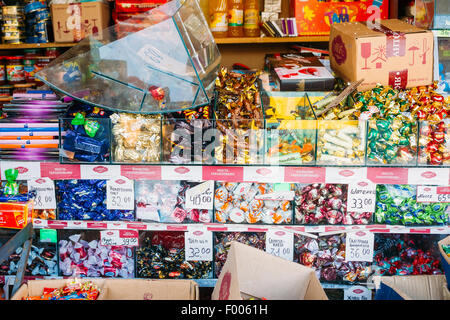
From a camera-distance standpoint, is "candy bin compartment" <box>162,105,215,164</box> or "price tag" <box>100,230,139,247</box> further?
"price tag" <box>100,230,139,247</box>

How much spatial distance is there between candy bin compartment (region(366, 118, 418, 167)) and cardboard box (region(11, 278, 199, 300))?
1.15m

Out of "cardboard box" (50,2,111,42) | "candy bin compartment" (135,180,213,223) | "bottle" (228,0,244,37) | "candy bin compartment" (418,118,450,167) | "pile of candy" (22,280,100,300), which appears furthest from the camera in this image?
"bottle" (228,0,244,37)

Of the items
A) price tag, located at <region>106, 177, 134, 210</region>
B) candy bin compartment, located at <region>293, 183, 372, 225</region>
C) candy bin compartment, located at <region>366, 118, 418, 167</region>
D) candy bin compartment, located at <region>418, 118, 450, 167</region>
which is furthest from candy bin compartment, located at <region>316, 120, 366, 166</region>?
price tag, located at <region>106, 177, 134, 210</region>

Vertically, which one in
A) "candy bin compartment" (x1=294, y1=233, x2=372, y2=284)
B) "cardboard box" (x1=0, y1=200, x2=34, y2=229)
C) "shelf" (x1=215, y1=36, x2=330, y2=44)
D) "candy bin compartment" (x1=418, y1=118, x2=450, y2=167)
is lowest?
"candy bin compartment" (x1=294, y1=233, x2=372, y2=284)

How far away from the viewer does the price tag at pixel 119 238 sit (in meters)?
2.67

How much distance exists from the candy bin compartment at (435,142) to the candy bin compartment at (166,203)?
120cm

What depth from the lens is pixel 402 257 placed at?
2.67 metres

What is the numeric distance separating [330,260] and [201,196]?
32.6 inches

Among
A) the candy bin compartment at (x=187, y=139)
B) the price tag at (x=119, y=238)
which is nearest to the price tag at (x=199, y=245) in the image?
the price tag at (x=119, y=238)

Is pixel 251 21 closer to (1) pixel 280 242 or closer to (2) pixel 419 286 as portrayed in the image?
(1) pixel 280 242

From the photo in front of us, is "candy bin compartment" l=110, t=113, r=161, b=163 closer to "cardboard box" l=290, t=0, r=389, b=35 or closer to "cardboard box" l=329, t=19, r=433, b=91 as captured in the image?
"cardboard box" l=329, t=19, r=433, b=91

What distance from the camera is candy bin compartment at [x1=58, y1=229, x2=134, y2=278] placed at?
2730 mm

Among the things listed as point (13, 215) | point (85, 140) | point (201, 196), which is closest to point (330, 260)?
point (201, 196)
